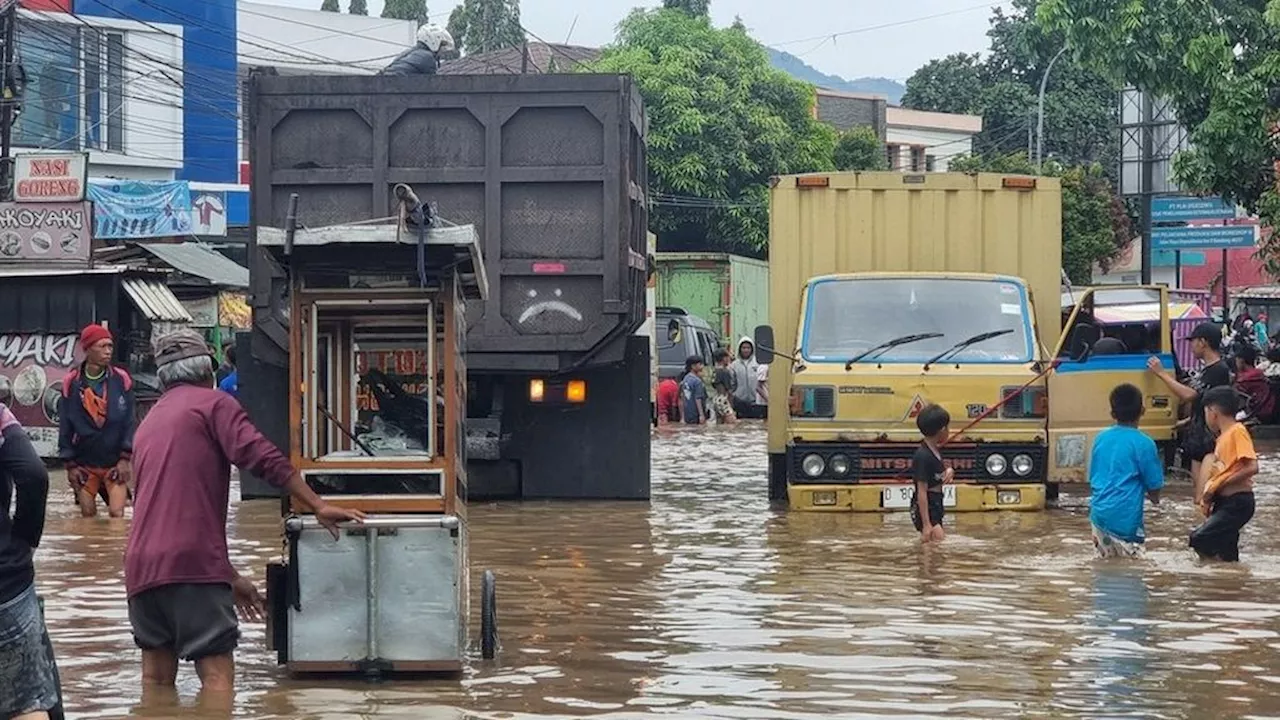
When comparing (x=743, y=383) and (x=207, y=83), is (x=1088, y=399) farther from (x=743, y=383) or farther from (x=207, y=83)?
(x=207, y=83)

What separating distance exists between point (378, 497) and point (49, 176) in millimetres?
18773

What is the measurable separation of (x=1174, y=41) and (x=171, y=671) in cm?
1698

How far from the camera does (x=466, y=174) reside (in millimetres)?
15766

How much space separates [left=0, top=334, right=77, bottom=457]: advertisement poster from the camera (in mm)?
23641

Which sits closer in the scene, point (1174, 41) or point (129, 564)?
point (129, 564)

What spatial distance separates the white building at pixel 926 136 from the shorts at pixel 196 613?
6599 cm

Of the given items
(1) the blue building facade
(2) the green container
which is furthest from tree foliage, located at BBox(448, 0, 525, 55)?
(2) the green container

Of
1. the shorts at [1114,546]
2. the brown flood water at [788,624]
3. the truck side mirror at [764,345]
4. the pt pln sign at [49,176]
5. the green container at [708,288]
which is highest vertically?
the pt pln sign at [49,176]

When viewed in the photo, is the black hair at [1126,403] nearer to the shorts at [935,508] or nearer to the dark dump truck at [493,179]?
the shorts at [935,508]

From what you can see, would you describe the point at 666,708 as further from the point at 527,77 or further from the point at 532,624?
the point at 527,77

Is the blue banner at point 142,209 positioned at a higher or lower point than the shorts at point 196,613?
higher

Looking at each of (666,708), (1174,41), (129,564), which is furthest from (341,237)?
(1174,41)

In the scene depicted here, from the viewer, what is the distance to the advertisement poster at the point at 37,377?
23641 mm

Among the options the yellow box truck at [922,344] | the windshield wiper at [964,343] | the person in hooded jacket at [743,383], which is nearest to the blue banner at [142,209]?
the person in hooded jacket at [743,383]
